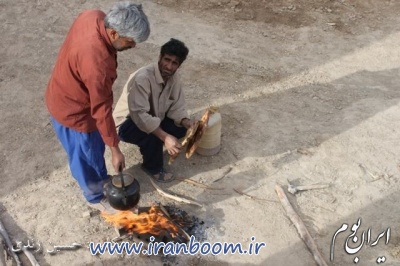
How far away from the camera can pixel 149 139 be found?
5090 mm

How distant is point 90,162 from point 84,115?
579mm

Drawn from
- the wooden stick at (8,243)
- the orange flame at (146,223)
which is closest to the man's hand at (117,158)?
the orange flame at (146,223)

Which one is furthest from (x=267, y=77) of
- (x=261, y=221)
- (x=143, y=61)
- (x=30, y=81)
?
(x=30, y=81)

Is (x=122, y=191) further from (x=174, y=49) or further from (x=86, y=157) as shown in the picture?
(x=174, y=49)

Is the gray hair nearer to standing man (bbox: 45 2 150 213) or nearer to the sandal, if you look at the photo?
standing man (bbox: 45 2 150 213)

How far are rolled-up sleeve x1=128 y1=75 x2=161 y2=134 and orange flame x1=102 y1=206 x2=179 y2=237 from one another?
2.83 feet

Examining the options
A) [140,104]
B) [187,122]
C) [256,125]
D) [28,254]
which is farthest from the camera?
[256,125]

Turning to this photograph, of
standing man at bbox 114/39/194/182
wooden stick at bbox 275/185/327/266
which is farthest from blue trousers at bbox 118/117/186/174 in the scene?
wooden stick at bbox 275/185/327/266

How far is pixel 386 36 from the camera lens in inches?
335

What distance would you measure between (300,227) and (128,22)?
2731 mm

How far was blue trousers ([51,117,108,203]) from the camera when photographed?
174 inches

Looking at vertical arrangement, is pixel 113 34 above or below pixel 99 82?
above

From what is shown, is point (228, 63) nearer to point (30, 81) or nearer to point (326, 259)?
point (30, 81)

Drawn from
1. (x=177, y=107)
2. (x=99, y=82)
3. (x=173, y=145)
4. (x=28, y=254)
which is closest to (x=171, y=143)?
(x=173, y=145)
